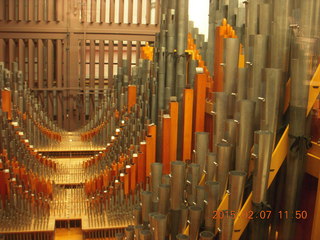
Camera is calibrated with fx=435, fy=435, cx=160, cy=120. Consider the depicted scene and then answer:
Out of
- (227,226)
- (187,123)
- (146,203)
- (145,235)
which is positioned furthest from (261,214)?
(187,123)

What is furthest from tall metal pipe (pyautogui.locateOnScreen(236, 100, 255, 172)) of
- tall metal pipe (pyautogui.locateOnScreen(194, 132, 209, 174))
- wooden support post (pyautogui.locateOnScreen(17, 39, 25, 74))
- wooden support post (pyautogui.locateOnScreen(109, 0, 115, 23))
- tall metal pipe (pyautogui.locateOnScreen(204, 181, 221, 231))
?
wooden support post (pyautogui.locateOnScreen(17, 39, 25, 74))

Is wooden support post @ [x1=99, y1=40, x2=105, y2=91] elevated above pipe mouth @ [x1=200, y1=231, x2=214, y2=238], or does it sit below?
above

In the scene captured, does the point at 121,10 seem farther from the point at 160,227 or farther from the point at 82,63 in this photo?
the point at 160,227

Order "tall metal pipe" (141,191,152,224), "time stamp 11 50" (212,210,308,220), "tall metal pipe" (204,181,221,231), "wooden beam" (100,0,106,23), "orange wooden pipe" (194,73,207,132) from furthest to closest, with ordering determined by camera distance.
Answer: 1. "wooden beam" (100,0,106,23)
2. "orange wooden pipe" (194,73,207,132)
3. "tall metal pipe" (141,191,152,224)
4. "tall metal pipe" (204,181,221,231)
5. "time stamp 11 50" (212,210,308,220)

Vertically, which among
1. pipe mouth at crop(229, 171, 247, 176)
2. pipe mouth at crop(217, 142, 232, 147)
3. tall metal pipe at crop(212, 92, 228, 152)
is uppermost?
tall metal pipe at crop(212, 92, 228, 152)

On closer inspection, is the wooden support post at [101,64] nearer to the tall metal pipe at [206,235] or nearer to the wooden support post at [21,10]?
the wooden support post at [21,10]

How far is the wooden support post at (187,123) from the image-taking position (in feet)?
9.91

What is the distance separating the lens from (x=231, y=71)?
89.2 inches

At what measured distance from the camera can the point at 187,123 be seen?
308 centimetres

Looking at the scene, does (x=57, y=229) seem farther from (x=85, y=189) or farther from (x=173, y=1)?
(x=173, y=1)

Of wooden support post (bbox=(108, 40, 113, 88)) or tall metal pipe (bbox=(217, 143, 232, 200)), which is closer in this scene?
tall metal pipe (bbox=(217, 143, 232, 200))

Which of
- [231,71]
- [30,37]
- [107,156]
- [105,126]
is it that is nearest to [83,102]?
[30,37]

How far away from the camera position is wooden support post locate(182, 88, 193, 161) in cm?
302

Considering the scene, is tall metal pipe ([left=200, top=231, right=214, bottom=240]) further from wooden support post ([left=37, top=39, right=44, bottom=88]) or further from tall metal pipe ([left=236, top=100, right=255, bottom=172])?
wooden support post ([left=37, top=39, right=44, bottom=88])
